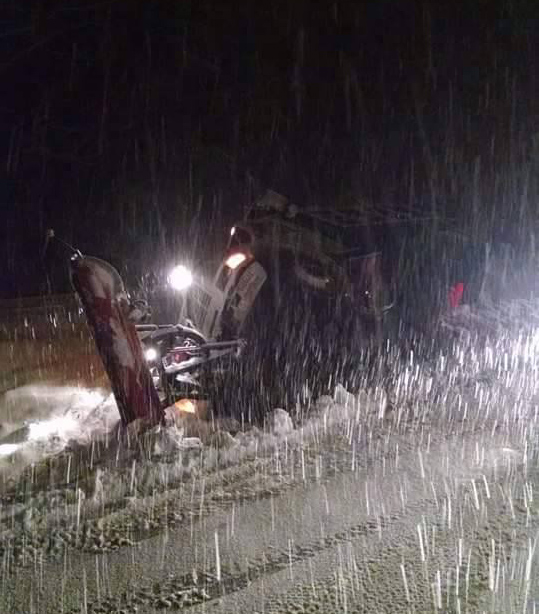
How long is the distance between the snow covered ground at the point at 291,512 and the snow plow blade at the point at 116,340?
1.02ft

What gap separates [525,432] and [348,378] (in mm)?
1945

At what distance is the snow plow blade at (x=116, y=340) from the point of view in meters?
5.25

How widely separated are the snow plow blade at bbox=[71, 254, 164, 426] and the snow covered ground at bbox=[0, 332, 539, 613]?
1.02 ft

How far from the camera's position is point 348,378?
662 centimetres

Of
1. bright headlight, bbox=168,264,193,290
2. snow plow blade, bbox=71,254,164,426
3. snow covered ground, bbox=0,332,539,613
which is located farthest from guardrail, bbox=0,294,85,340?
snow plow blade, bbox=71,254,164,426

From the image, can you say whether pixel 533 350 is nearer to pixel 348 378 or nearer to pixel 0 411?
pixel 348 378

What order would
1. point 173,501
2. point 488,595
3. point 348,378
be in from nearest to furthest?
point 488,595
point 173,501
point 348,378

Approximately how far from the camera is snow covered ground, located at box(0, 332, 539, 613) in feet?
11.3

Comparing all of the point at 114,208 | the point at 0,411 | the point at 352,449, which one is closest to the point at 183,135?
the point at 114,208

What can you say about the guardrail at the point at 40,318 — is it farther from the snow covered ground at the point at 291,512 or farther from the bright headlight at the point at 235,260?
the snow covered ground at the point at 291,512

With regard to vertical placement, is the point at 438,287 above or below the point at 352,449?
above

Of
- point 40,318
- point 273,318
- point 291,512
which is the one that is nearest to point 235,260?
point 273,318

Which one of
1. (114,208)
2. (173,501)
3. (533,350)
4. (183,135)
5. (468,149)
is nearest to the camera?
(173,501)

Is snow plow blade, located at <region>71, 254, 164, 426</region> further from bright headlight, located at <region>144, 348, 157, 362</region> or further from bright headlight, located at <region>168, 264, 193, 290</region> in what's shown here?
bright headlight, located at <region>168, 264, 193, 290</region>
